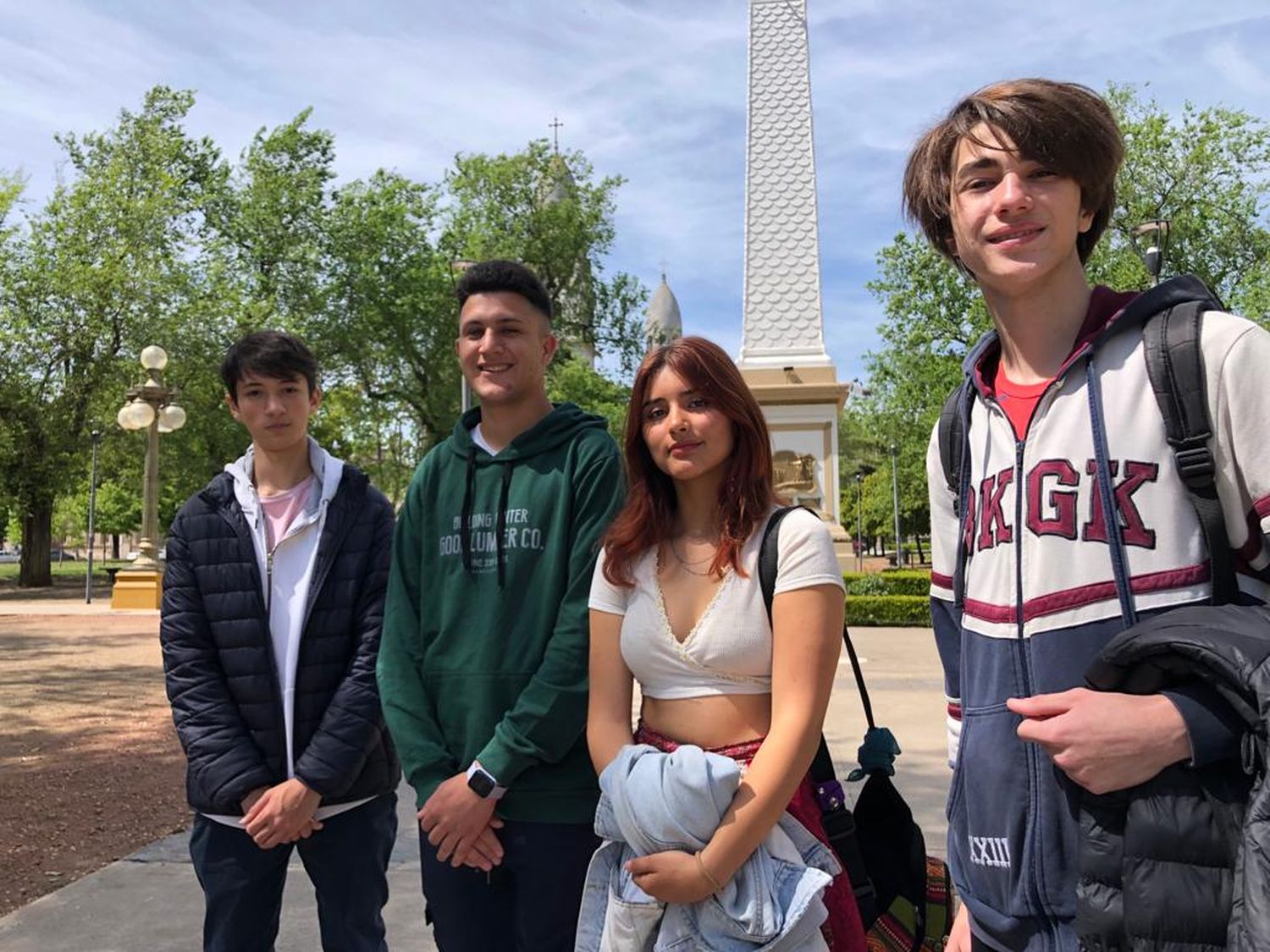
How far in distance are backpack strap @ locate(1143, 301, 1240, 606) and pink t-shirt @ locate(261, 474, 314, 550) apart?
244 centimetres

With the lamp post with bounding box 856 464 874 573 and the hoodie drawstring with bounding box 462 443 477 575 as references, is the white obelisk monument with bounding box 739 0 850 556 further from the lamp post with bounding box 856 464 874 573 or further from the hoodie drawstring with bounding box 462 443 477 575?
the lamp post with bounding box 856 464 874 573

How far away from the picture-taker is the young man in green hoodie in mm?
2443

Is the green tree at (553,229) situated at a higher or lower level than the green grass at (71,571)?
higher

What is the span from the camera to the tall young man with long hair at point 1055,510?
1.50 metres

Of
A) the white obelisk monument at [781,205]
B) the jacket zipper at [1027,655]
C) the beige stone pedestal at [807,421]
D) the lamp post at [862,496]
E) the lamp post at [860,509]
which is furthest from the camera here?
the lamp post at [862,496]

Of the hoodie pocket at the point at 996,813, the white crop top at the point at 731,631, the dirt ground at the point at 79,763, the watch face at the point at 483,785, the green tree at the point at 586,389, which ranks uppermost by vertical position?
the green tree at the point at 586,389

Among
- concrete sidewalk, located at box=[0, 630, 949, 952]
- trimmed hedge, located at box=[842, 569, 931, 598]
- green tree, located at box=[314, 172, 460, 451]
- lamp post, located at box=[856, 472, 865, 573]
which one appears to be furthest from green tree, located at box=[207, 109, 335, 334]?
lamp post, located at box=[856, 472, 865, 573]

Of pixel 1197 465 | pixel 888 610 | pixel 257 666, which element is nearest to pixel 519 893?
pixel 257 666

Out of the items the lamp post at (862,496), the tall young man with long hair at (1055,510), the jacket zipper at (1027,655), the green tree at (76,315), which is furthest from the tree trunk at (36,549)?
the lamp post at (862,496)

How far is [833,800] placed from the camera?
2242 mm

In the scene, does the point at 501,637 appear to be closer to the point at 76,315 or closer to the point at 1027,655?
the point at 1027,655

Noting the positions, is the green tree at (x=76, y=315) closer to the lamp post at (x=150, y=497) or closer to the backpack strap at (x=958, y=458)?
the lamp post at (x=150, y=497)

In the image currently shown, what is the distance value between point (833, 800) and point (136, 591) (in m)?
21.5

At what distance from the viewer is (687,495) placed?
8.01 ft
